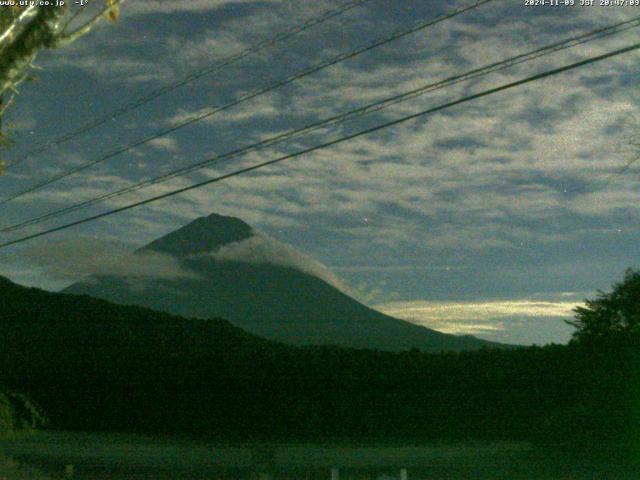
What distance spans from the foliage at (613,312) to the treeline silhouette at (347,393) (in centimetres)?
933

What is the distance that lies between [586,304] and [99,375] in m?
26.0

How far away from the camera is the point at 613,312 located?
38.9 meters

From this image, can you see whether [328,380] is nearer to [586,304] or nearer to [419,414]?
[419,414]

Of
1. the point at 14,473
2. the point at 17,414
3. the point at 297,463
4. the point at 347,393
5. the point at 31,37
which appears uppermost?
the point at 31,37

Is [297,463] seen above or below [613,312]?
below

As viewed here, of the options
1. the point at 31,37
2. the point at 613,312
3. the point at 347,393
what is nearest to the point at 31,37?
the point at 31,37

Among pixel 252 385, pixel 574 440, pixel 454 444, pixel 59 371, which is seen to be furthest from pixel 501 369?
pixel 59 371

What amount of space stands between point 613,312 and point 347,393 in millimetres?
16032

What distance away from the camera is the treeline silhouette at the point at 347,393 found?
88.9 ft

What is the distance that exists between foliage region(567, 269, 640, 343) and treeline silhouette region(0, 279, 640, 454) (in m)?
9.33

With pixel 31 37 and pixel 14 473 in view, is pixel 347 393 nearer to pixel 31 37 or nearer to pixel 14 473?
pixel 14 473

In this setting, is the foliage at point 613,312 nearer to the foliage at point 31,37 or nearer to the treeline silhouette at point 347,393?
the treeline silhouette at point 347,393

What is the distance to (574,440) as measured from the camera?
24406 mm

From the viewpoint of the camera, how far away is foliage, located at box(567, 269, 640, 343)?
1503 inches
